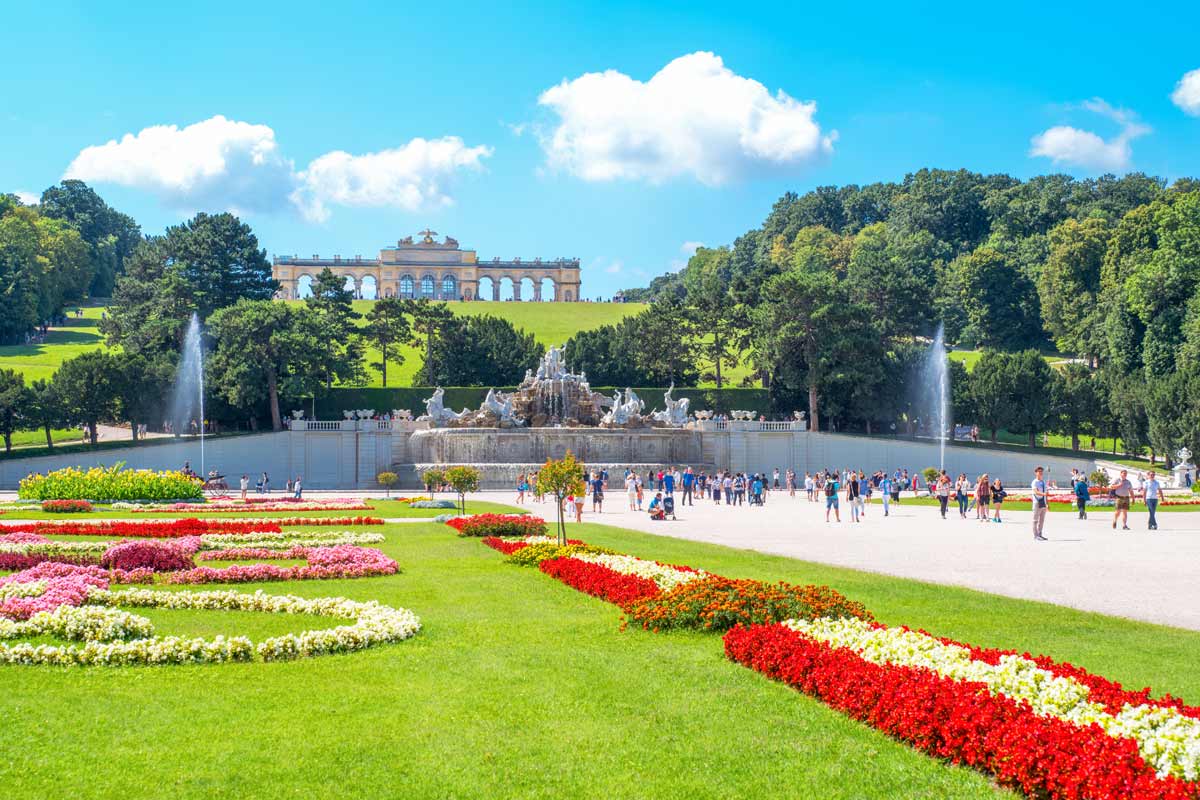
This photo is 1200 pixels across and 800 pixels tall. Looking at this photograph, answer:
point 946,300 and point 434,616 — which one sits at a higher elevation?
point 946,300

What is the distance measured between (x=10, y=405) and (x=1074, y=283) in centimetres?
6511

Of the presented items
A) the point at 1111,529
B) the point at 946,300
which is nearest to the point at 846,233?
the point at 946,300

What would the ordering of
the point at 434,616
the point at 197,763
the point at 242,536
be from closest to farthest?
the point at 197,763, the point at 434,616, the point at 242,536

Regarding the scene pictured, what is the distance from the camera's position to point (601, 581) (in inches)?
561

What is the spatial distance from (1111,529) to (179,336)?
2065 inches

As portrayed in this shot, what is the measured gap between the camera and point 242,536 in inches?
854

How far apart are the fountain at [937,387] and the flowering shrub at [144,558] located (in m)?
48.2

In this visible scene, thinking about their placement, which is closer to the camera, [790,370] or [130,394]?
[130,394]

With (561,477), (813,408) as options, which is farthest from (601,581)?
(813,408)

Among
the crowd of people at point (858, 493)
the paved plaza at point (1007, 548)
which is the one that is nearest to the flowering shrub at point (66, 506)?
the crowd of people at point (858, 493)

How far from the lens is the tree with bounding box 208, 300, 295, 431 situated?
57094 millimetres

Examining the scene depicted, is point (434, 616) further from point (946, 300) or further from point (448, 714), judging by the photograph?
point (946, 300)

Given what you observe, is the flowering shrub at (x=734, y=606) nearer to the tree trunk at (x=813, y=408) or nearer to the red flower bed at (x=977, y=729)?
the red flower bed at (x=977, y=729)

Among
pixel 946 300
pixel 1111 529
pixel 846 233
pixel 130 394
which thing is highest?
pixel 846 233
